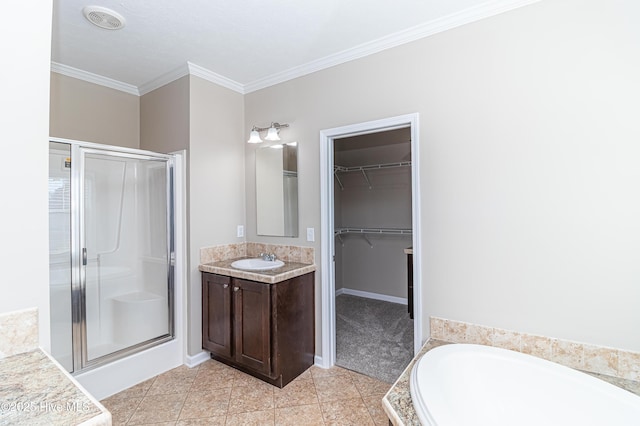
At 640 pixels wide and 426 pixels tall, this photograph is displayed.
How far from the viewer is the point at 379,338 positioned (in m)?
3.21

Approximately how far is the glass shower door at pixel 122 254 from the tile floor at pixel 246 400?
397 millimetres

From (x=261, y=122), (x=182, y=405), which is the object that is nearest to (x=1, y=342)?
(x=182, y=405)

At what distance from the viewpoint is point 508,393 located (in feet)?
5.07

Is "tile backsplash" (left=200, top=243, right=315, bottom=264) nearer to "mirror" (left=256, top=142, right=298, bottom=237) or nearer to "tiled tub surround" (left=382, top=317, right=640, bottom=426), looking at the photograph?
"mirror" (left=256, top=142, right=298, bottom=237)

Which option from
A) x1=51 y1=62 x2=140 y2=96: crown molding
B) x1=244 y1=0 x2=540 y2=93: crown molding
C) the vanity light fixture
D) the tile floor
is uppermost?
x1=51 y1=62 x2=140 y2=96: crown molding

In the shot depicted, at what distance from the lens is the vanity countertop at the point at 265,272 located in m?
2.31

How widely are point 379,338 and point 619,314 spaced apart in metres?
2.00

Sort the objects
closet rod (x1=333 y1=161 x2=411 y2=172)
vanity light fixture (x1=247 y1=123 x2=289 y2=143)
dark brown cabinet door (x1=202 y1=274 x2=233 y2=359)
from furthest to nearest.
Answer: closet rod (x1=333 y1=161 x2=411 y2=172) → vanity light fixture (x1=247 y1=123 x2=289 y2=143) → dark brown cabinet door (x1=202 y1=274 x2=233 y2=359)

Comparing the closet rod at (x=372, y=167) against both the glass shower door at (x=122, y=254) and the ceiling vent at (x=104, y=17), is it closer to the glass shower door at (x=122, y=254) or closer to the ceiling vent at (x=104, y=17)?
the glass shower door at (x=122, y=254)

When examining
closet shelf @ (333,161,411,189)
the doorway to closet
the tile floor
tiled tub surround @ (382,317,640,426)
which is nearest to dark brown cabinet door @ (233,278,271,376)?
the tile floor

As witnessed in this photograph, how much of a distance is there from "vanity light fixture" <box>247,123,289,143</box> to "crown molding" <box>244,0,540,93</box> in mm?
408

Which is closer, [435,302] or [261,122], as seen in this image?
[435,302]

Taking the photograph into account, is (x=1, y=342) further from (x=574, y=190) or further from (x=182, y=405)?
(x=574, y=190)

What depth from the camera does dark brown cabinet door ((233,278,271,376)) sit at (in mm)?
2326
